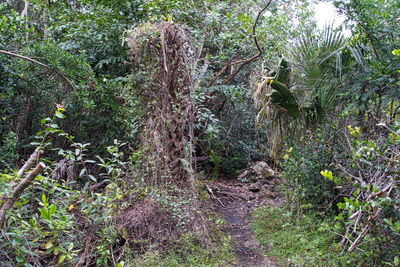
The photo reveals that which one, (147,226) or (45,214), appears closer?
(45,214)

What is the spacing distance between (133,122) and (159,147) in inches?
36.8

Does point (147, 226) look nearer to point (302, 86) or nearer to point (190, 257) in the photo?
point (190, 257)

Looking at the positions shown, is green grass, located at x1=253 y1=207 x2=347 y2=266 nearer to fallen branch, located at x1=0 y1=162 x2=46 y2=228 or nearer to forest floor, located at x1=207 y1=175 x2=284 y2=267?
forest floor, located at x1=207 y1=175 x2=284 y2=267

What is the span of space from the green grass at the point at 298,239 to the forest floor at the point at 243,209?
5.9 inches

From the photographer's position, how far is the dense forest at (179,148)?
3.03 meters

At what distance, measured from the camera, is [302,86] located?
188 inches

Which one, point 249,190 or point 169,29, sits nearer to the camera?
point 169,29

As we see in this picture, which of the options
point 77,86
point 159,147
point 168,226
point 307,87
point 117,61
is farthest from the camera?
point 117,61

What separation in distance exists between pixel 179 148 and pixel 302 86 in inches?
86.2

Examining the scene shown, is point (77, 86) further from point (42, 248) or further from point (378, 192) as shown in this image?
point (378, 192)

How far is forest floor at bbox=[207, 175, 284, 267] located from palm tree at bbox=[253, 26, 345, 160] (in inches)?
56.9

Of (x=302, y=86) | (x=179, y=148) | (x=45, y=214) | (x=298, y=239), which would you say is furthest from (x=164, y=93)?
(x=298, y=239)

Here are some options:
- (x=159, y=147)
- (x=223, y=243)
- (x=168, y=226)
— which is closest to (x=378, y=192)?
(x=223, y=243)

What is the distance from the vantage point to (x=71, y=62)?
5.33 metres
